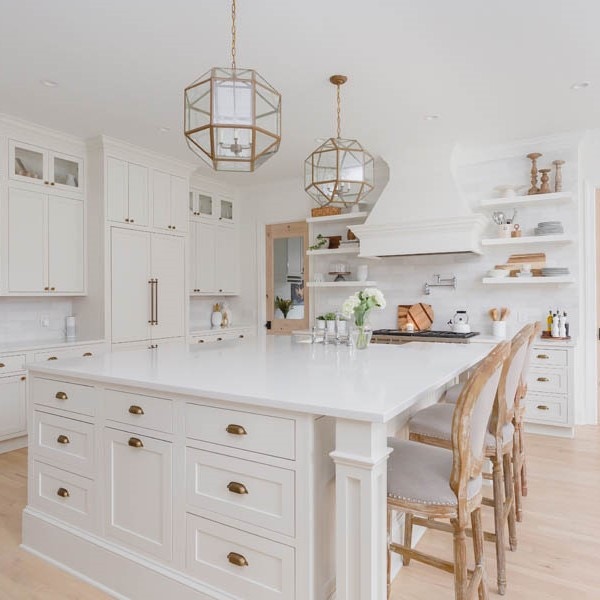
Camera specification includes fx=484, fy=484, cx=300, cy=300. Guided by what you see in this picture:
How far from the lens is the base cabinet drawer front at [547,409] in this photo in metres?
4.32

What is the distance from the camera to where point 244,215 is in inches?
272

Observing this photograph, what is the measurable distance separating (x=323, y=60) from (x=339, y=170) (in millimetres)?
800

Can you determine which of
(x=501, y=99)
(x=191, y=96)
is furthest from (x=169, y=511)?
(x=501, y=99)

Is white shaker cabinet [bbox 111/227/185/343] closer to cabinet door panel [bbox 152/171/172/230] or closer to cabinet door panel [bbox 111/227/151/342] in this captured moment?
cabinet door panel [bbox 111/227/151/342]

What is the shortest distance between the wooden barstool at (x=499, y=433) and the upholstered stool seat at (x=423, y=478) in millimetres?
337

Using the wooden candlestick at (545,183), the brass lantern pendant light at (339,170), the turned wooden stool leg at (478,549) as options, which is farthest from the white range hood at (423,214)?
the turned wooden stool leg at (478,549)

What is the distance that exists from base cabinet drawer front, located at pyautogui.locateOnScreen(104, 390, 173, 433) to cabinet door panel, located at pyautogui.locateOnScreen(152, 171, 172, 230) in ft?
11.5

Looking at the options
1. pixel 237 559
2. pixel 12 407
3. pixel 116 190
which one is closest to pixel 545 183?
pixel 116 190

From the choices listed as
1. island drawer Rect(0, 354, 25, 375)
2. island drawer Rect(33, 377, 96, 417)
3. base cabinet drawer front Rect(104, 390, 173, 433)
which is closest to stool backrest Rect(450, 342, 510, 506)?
base cabinet drawer front Rect(104, 390, 173, 433)

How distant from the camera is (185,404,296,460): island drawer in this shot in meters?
1.65

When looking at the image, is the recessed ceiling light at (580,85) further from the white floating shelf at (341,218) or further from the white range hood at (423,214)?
the white floating shelf at (341,218)

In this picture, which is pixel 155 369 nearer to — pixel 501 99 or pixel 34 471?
pixel 34 471

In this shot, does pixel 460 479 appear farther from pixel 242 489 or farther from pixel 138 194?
pixel 138 194

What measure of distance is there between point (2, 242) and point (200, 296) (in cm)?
277
